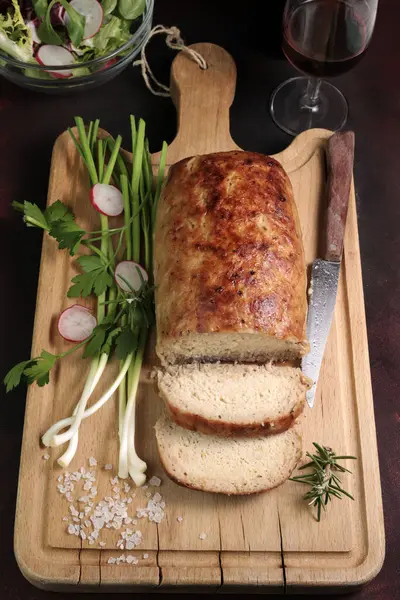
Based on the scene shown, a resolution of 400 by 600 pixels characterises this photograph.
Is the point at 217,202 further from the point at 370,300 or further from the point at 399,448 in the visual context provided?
the point at 399,448

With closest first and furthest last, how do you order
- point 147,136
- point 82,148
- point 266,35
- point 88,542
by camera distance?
point 88,542 < point 82,148 < point 147,136 < point 266,35

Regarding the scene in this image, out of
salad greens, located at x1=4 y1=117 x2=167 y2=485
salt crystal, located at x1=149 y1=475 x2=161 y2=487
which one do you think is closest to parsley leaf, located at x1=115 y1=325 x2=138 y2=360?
salad greens, located at x1=4 y1=117 x2=167 y2=485

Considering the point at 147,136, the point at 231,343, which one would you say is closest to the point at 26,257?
the point at 147,136

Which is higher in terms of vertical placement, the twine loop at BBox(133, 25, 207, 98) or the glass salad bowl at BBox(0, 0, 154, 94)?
the twine loop at BBox(133, 25, 207, 98)

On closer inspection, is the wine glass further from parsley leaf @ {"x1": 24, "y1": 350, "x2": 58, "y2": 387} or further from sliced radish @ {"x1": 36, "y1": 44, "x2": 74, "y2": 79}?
parsley leaf @ {"x1": 24, "y1": 350, "x2": 58, "y2": 387}

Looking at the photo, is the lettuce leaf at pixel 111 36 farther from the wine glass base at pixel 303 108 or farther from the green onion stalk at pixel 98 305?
the wine glass base at pixel 303 108

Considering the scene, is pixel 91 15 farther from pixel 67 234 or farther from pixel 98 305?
pixel 98 305
